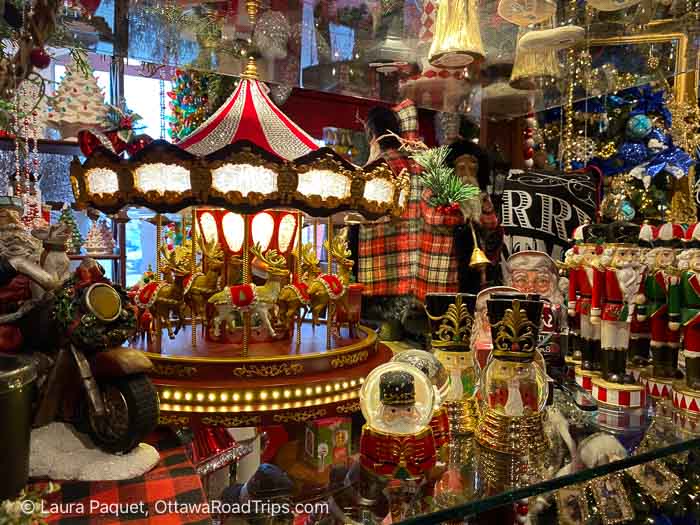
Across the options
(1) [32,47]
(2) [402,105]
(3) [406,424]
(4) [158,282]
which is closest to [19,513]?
(3) [406,424]

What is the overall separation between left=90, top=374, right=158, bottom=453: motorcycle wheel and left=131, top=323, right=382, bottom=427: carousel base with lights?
1.48 feet

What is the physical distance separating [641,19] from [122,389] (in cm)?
227

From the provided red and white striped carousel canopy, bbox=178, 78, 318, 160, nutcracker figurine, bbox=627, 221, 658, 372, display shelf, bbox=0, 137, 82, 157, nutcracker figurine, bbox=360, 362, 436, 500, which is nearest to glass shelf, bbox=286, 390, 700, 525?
nutcracker figurine, bbox=360, 362, 436, 500

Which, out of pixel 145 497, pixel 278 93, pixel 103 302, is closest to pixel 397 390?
pixel 145 497

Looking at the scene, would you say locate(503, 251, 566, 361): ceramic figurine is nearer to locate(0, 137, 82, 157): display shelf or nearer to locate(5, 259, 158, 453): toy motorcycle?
locate(5, 259, 158, 453): toy motorcycle

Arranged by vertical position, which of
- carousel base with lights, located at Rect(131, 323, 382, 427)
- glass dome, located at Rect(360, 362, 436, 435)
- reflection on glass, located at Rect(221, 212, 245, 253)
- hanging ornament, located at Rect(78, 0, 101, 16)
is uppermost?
hanging ornament, located at Rect(78, 0, 101, 16)

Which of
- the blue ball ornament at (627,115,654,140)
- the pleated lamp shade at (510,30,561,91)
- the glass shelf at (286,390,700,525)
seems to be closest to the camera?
the glass shelf at (286,390,700,525)

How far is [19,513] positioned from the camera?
2.93 ft

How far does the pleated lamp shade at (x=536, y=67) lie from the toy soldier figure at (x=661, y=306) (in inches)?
44.9

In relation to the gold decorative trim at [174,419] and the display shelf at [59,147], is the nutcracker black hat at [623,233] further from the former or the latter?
the display shelf at [59,147]

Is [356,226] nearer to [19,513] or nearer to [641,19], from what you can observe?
[641,19]

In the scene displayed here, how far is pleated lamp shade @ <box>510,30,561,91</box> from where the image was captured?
2443mm

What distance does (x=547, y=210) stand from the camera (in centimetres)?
286

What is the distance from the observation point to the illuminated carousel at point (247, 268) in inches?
73.1
